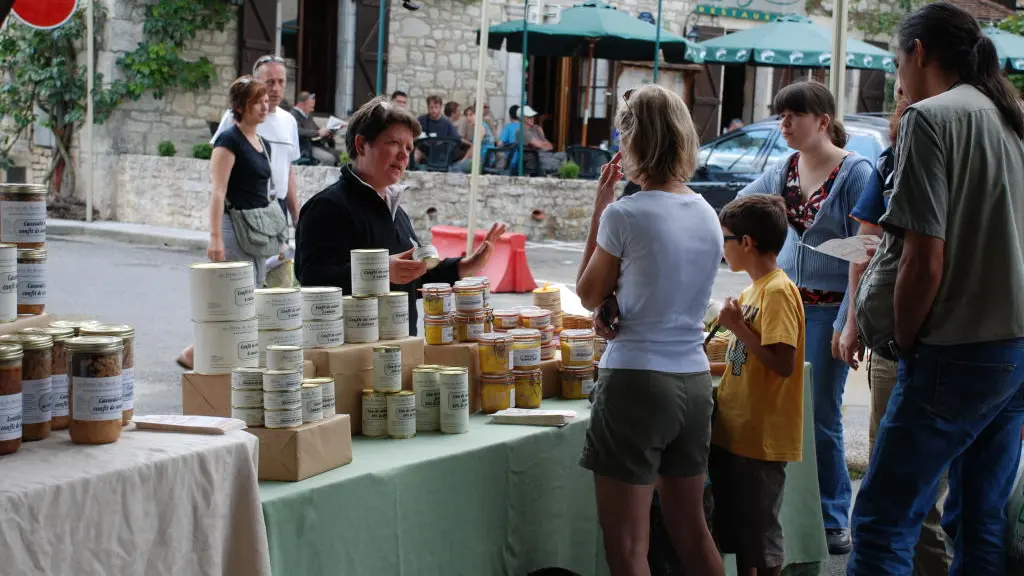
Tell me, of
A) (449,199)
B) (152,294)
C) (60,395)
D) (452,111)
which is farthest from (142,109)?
(60,395)

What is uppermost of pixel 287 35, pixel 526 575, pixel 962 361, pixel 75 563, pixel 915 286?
pixel 287 35

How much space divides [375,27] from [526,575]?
55.0ft

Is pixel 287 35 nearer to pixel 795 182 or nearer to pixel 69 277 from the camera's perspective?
pixel 69 277

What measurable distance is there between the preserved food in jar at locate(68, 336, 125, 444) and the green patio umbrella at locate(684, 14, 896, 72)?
664 inches

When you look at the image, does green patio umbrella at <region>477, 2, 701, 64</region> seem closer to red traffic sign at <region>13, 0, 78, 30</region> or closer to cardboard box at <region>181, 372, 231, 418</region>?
red traffic sign at <region>13, 0, 78, 30</region>

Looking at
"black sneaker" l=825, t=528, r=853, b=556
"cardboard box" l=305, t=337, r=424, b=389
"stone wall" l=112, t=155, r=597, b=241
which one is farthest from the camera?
"stone wall" l=112, t=155, r=597, b=241

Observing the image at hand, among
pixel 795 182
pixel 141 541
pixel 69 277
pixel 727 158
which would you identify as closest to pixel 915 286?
pixel 795 182

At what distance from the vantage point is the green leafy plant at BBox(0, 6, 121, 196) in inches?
663

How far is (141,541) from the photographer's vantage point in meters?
2.34

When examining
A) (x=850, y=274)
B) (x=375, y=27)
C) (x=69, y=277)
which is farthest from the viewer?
(x=375, y=27)

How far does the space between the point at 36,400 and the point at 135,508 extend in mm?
294

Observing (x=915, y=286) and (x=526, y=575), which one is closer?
(x=915, y=286)

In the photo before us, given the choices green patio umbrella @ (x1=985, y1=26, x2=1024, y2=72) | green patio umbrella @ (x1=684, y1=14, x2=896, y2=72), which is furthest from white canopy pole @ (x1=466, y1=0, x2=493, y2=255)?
green patio umbrella @ (x1=985, y1=26, x2=1024, y2=72)

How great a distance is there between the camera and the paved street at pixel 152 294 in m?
7.01
